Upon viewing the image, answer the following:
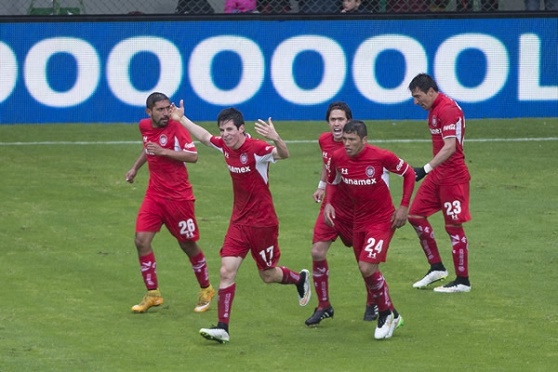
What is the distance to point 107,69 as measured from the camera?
71.2ft

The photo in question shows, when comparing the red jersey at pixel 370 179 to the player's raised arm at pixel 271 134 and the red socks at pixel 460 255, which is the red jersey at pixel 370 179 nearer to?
the player's raised arm at pixel 271 134

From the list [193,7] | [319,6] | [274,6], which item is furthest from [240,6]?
[319,6]

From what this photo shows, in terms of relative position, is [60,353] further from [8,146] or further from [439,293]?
[8,146]

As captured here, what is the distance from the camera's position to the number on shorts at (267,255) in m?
11.8

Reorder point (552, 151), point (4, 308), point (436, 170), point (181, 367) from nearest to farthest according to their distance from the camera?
1. point (181, 367)
2. point (4, 308)
3. point (436, 170)
4. point (552, 151)

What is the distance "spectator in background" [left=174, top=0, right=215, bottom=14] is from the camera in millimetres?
22141

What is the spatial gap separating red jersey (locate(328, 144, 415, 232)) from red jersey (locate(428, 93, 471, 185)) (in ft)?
5.91

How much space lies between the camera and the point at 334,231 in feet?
39.7

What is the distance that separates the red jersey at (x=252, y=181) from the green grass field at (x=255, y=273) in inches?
41.6

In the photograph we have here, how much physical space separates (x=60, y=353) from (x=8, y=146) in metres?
10.9

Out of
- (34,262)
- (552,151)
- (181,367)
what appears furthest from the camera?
(552,151)

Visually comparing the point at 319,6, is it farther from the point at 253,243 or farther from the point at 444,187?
the point at 253,243

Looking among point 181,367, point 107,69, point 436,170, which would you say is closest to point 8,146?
point 107,69

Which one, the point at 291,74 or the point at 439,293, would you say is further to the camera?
the point at 291,74
